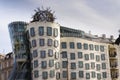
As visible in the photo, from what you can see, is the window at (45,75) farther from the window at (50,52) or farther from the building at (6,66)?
the building at (6,66)

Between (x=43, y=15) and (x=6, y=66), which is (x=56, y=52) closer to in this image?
(x=43, y=15)

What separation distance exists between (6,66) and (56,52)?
35688 millimetres

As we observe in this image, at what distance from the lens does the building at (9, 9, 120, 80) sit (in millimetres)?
86438

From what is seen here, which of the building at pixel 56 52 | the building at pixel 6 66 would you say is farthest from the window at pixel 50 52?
the building at pixel 6 66

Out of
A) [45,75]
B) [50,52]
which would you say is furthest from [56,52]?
[45,75]

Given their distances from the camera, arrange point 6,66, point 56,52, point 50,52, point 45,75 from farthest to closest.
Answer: point 6,66
point 56,52
point 50,52
point 45,75

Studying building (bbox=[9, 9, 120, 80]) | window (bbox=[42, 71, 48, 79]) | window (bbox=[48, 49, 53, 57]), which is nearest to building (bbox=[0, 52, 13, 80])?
building (bbox=[9, 9, 120, 80])

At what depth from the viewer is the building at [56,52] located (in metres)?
86.4

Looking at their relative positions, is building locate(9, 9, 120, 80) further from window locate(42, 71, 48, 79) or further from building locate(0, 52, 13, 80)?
building locate(0, 52, 13, 80)

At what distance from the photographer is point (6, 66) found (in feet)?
388

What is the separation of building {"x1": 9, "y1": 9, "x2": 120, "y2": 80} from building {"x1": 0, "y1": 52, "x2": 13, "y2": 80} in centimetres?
1794

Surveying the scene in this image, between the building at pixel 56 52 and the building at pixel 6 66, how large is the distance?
58.9 ft

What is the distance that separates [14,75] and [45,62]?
1251 cm

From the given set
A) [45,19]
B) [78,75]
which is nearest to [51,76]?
[78,75]
